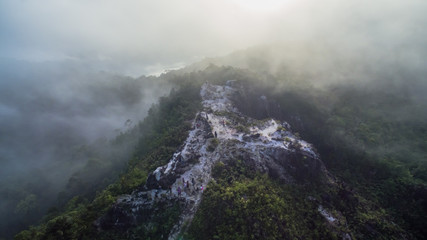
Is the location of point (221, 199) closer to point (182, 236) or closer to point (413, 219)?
point (182, 236)

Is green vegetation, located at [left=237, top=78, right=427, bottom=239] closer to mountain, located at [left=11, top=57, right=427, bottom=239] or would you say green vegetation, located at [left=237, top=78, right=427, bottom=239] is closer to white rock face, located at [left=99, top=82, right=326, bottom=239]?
mountain, located at [left=11, top=57, right=427, bottom=239]

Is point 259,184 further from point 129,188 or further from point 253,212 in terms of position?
point 129,188

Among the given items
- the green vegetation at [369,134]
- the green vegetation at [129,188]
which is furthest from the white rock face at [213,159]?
the green vegetation at [369,134]

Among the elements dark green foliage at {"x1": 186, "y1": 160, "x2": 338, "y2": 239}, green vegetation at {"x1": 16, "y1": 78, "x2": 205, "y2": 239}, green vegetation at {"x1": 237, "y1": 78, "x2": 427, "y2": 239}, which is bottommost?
green vegetation at {"x1": 237, "y1": 78, "x2": 427, "y2": 239}

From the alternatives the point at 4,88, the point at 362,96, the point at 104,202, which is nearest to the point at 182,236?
the point at 104,202

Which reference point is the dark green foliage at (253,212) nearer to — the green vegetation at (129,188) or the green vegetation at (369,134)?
the green vegetation at (129,188)

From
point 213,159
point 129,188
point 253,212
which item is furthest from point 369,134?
point 129,188

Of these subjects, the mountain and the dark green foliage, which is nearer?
the dark green foliage

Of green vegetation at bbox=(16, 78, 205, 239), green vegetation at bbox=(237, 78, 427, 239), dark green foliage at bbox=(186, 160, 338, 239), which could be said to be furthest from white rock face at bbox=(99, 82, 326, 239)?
green vegetation at bbox=(237, 78, 427, 239)
